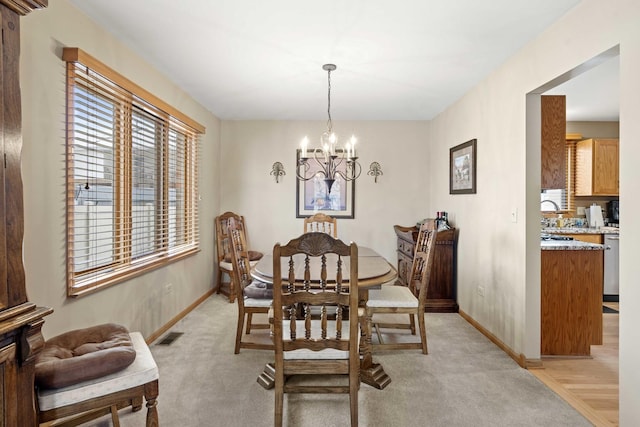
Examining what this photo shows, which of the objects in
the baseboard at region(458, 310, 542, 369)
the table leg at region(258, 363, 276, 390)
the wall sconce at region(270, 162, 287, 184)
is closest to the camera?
the table leg at region(258, 363, 276, 390)

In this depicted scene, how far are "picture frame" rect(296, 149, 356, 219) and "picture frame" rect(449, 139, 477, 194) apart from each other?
1428 mm

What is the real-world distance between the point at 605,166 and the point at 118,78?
230 inches

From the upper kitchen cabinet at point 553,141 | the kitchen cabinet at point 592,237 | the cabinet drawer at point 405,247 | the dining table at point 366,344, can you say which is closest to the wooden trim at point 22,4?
the dining table at point 366,344

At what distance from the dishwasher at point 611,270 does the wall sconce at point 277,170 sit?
14.0ft

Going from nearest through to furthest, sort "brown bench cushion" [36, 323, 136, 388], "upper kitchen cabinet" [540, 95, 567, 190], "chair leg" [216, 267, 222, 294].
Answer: "brown bench cushion" [36, 323, 136, 388] → "upper kitchen cabinet" [540, 95, 567, 190] → "chair leg" [216, 267, 222, 294]

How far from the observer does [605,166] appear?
17.0 feet

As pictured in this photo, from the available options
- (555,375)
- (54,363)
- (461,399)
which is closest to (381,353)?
(461,399)

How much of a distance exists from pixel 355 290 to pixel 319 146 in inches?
149

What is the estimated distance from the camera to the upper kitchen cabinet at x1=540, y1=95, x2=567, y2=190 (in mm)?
2945

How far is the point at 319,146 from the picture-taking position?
541cm

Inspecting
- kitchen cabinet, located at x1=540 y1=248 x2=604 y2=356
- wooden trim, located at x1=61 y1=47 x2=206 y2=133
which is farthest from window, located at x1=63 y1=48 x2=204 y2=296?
kitchen cabinet, located at x1=540 y1=248 x2=604 y2=356

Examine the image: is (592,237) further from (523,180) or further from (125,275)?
(125,275)

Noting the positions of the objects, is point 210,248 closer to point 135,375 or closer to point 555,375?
point 135,375

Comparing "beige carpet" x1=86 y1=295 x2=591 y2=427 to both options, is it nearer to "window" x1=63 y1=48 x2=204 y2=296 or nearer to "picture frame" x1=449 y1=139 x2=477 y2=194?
"window" x1=63 y1=48 x2=204 y2=296
